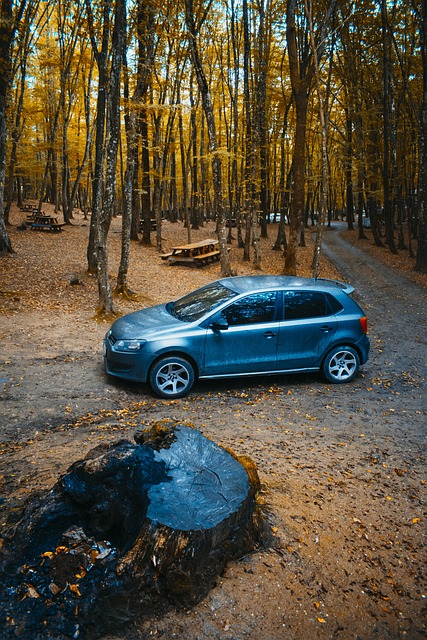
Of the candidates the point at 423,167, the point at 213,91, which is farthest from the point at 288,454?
the point at 213,91

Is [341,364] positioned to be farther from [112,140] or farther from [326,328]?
[112,140]

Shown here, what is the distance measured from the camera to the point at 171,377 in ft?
22.3

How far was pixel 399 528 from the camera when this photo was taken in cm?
386

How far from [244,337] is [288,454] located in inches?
95.7

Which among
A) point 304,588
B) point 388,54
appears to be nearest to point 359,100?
point 388,54

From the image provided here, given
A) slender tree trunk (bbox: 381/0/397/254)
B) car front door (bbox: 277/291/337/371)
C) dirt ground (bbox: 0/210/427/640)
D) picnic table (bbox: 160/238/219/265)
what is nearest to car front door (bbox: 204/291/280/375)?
car front door (bbox: 277/291/337/371)

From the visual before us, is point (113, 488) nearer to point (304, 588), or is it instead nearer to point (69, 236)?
point (304, 588)

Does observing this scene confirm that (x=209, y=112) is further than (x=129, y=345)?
Yes

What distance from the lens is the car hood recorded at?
6836 millimetres

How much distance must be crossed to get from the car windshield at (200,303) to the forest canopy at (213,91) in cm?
368

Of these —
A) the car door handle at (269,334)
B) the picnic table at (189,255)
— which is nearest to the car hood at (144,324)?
the car door handle at (269,334)

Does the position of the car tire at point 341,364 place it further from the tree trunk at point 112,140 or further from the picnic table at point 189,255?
the picnic table at point 189,255

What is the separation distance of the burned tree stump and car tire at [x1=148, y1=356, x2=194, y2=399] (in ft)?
10.8

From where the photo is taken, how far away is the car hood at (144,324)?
684 centimetres
